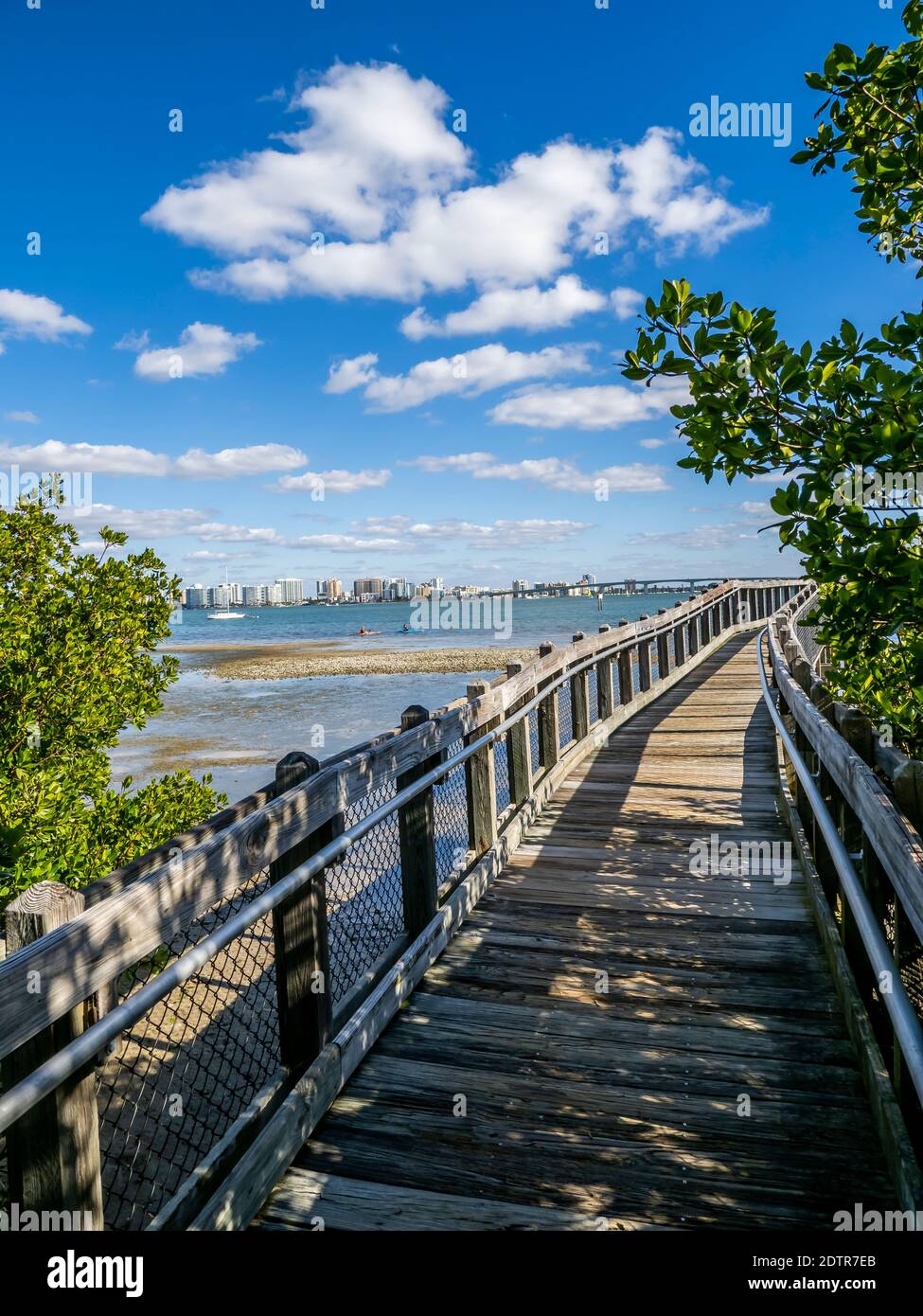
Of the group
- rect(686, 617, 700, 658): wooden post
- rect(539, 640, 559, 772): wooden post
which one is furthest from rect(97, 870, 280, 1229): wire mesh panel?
rect(686, 617, 700, 658): wooden post

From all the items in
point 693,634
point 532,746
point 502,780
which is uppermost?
point 693,634

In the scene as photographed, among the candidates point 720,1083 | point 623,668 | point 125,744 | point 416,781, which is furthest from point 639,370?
point 125,744

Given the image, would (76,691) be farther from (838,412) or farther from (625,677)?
(625,677)

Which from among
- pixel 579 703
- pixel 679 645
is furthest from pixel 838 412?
pixel 679 645

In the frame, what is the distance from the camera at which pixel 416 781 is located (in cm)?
433

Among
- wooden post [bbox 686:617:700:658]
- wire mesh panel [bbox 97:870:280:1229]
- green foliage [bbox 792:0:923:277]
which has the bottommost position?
wire mesh panel [bbox 97:870:280:1229]

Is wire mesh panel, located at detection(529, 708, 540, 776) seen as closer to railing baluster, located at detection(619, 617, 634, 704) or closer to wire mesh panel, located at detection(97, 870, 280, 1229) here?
railing baluster, located at detection(619, 617, 634, 704)

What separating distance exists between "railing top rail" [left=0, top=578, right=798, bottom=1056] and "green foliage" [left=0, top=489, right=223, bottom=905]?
3453mm

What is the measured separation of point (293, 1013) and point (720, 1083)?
1.76 m

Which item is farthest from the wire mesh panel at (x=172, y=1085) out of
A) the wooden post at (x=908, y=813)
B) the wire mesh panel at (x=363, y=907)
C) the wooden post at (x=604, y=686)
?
the wooden post at (x=604, y=686)

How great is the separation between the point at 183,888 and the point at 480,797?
12.1 feet

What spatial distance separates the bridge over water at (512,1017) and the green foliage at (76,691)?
278cm

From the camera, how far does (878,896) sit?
129 inches

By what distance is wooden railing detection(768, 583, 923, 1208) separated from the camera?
2.32m
